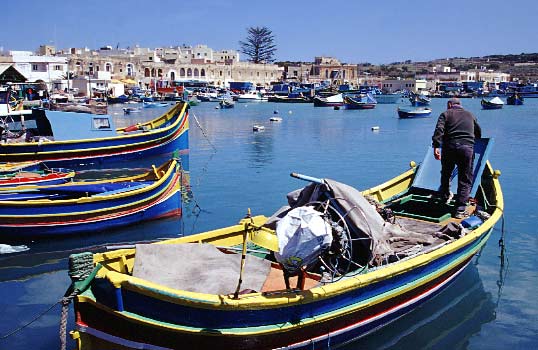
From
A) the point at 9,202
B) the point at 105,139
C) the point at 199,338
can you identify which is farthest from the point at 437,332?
the point at 105,139

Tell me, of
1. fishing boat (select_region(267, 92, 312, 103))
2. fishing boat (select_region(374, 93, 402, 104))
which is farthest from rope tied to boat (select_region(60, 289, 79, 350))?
fishing boat (select_region(374, 93, 402, 104))

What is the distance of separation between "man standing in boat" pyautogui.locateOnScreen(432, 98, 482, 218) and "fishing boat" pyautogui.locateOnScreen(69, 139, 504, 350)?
108 centimetres

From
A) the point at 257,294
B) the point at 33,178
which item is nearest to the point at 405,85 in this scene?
the point at 33,178

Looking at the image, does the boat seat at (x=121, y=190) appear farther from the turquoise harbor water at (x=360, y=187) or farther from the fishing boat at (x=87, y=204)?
the turquoise harbor water at (x=360, y=187)

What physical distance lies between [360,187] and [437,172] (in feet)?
23.2

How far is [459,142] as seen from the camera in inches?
370

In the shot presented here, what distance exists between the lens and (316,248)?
19.5ft

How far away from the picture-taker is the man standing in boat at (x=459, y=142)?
9.38 meters

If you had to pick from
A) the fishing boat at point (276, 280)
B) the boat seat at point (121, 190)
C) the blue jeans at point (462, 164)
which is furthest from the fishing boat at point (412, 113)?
the fishing boat at point (276, 280)

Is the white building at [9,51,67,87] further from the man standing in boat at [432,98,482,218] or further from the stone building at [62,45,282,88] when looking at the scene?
the man standing in boat at [432,98,482,218]

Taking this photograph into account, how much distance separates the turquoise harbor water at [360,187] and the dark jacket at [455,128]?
8.19 feet

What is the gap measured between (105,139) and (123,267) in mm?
16398

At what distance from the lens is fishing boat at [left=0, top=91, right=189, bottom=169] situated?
68.1 feet

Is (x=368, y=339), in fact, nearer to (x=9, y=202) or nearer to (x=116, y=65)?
(x=9, y=202)
